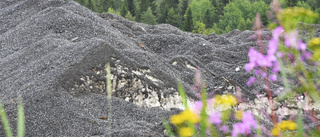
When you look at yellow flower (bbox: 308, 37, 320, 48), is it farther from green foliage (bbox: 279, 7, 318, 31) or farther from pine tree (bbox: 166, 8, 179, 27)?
pine tree (bbox: 166, 8, 179, 27)

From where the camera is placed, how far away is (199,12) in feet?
166

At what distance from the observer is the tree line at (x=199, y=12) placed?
39.2 meters

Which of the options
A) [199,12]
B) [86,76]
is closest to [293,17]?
[86,76]

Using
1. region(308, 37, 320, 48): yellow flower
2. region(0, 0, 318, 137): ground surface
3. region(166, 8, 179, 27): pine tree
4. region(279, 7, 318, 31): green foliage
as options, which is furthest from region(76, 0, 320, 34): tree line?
region(279, 7, 318, 31): green foliage

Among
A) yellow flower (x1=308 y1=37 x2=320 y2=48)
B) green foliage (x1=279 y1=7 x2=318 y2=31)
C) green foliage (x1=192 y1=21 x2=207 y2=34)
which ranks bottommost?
yellow flower (x1=308 y1=37 x2=320 y2=48)

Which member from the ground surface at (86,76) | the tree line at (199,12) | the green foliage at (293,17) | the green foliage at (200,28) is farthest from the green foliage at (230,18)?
the green foliage at (293,17)

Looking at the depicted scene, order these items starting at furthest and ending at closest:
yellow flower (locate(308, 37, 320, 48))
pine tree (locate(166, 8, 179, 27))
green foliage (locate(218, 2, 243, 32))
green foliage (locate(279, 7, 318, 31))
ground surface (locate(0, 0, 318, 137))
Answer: green foliage (locate(218, 2, 243, 32)) → pine tree (locate(166, 8, 179, 27)) → ground surface (locate(0, 0, 318, 137)) → yellow flower (locate(308, 37, 320, 48)) → green foliage (locate(279, 7, 318, 31))

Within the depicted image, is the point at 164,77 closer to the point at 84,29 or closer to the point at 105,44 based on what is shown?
the point at 105,44

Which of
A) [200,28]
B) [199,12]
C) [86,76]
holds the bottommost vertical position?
[86,76]

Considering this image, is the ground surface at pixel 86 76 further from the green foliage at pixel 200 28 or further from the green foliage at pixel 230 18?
the green foliage at pixel 230 18

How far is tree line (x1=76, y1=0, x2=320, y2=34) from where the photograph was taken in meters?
39.2

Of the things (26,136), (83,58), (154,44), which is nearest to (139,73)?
(83,58)

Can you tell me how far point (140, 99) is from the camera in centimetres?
591

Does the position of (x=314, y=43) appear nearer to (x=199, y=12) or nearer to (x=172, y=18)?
(x=172, y=18)
